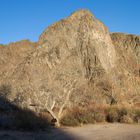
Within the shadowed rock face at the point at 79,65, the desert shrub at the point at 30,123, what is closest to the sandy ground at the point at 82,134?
the desert shrub at the point at 30,123

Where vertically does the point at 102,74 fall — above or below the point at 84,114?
above

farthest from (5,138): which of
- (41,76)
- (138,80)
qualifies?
(138,80)

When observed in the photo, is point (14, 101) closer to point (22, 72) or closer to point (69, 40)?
point (22, 72)

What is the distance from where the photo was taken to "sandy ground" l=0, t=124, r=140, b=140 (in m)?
15.2

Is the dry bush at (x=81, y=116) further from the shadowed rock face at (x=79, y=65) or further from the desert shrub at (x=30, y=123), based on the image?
the shadowed rock face at (x=79, y=65)

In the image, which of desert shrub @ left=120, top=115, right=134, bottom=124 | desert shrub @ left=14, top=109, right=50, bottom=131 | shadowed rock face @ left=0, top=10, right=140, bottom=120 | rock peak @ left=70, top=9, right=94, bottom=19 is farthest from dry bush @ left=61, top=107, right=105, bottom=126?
rock peak @ left=70, top=9, right=94, bottom=19

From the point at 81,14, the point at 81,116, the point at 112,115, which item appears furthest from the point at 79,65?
the point at 81,116

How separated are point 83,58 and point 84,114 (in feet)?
78.6

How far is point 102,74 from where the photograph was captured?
137 ft

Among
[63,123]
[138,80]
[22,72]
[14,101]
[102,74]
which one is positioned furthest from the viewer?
[138,80]

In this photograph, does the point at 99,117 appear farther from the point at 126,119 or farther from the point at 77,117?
the point at 126,119

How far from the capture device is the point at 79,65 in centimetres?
4122

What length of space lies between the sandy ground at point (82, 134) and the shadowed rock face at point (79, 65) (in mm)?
5582

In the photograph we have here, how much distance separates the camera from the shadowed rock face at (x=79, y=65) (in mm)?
25453
